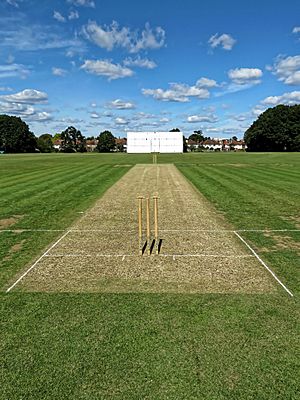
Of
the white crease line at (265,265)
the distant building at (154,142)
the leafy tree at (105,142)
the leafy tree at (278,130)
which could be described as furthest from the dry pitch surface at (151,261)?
the leafy tree at (105,142)

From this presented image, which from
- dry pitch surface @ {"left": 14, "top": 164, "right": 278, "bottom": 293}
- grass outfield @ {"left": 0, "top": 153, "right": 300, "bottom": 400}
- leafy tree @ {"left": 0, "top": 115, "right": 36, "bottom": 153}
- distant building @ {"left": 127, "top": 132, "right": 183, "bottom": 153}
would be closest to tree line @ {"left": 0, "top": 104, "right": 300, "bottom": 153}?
leafy tree @ {"left": 0, "top": 115, "right": 36, "bottom": 153}

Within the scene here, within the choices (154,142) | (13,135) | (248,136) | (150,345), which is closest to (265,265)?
(150,345)

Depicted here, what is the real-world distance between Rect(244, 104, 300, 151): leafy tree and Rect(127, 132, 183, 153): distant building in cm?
3037

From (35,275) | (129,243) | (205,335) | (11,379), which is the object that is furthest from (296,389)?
(129,243)

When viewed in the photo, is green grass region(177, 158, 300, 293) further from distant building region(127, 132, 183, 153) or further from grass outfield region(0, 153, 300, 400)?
distant building region(127, 132, 183, 153)

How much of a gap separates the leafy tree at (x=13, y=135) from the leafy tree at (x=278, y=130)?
3674 inches

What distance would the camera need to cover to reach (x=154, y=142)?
151875mm

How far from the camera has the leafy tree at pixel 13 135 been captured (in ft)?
477

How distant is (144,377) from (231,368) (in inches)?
55.1

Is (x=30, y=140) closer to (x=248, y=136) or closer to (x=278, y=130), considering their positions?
(x=248, y=136)

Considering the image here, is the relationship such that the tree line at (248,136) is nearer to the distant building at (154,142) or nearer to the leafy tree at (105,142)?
the leafy tree at (105,142)

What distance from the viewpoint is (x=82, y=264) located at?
34.0 feet

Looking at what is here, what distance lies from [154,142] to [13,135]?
5833 cm

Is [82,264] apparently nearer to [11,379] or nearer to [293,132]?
[11,379]
